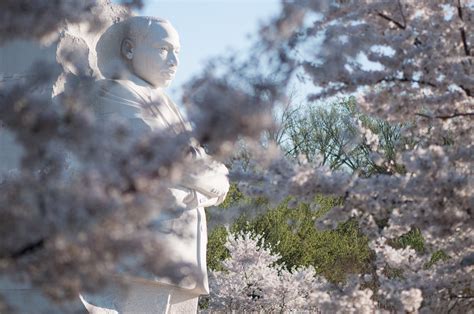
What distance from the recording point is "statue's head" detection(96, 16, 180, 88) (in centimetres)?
769

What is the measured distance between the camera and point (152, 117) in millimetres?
7258

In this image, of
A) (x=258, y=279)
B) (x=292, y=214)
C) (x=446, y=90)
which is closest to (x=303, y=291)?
(x=258, y=279)

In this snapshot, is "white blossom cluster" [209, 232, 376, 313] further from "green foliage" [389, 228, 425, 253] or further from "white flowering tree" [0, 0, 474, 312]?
"white flowering tree" [0, 0, 474, 312]

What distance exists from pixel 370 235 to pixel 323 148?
20968mm

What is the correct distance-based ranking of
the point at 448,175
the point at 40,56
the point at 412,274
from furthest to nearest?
the point at 40,56
the point at 412,274
the point at 448,175

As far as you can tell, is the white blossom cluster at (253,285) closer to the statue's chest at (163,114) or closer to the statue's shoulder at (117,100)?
the statue's chest at (163,114)

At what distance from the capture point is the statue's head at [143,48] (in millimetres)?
7688

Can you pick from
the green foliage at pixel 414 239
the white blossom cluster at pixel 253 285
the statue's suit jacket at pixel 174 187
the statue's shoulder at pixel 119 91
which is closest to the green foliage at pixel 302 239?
the green foliage at pixel 414 239

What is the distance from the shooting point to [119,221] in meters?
3.62

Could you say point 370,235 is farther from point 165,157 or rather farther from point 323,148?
point 323,148

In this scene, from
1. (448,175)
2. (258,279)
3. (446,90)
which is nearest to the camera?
(448,175)

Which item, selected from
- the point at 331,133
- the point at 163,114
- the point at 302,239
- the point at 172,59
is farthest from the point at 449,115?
the point at 331,133

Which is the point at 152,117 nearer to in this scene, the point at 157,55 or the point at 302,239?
the point at 157,55

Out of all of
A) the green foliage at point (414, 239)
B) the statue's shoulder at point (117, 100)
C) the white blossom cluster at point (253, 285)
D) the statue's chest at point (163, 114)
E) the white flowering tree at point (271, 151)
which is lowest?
the white flowering tree at point (271, 151)
